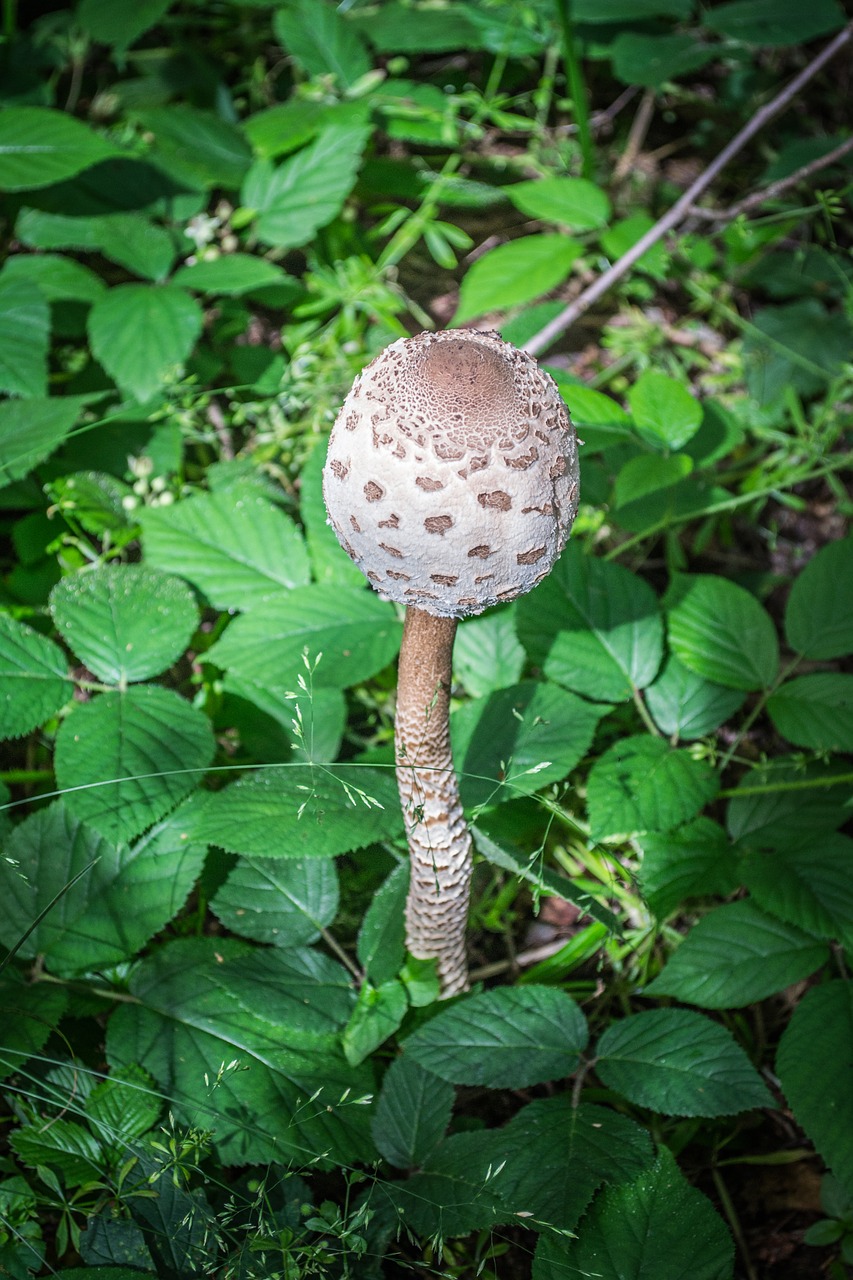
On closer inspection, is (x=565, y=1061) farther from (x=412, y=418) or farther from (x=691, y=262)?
(x=691, y=262)

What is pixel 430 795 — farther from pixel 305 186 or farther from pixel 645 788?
pixel 305 186

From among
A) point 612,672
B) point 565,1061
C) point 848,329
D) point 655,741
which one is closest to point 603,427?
point 612,672

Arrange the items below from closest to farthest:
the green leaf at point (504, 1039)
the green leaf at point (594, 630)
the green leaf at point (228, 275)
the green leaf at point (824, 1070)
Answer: the green leaf at point (824, 1070)
the green leaf at point (504, 1039)
the green leaf at point (594, 630)
the green leaf at point (228, 275)

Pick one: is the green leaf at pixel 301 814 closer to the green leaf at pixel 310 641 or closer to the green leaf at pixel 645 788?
the green leaf at pixel 310 641

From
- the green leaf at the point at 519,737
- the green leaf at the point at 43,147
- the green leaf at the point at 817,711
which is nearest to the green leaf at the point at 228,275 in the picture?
the green leaf at the point at 43,147

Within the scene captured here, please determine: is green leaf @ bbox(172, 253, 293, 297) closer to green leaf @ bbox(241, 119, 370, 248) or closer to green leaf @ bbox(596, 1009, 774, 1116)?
green leaf @ bbox(241, 119, 370, 248)

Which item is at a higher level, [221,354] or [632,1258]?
[221,354]
